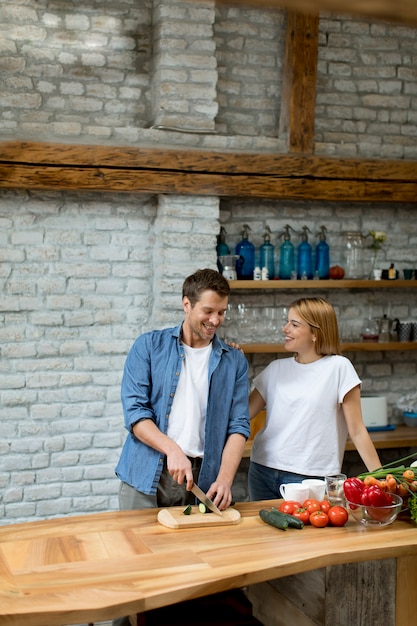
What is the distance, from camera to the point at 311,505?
313 cm

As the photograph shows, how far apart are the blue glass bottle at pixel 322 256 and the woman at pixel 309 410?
1948mm

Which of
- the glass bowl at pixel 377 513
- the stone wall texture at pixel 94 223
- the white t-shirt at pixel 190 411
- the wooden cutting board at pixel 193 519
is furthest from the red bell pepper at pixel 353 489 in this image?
the stone wall texture at pixel 94 223


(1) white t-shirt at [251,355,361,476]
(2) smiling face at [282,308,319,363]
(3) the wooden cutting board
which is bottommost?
(3) the wooden cutting board

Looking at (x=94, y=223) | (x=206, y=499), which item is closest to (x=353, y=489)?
(x=206, y=499)

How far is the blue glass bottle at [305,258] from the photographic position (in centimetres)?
568

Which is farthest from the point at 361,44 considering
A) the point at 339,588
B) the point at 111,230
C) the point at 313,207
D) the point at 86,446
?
the point at 339,588

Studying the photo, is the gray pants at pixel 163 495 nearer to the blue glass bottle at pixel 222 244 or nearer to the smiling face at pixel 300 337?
the smiling face at pixel 300 337

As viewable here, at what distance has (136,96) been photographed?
5445mm

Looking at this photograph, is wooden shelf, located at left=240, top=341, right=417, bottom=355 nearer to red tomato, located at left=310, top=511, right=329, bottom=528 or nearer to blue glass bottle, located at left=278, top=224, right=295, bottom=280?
blue glass bottle, located at left=278, top=224, right=295, bottom=280

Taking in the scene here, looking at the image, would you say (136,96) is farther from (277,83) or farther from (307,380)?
(307,380)

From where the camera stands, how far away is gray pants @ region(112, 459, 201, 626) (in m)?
3.46

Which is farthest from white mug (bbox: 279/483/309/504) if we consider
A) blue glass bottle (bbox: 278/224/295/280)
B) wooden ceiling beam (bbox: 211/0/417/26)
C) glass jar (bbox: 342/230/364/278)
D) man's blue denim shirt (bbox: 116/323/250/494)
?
glass jar (bbox: 342/230/364/278)

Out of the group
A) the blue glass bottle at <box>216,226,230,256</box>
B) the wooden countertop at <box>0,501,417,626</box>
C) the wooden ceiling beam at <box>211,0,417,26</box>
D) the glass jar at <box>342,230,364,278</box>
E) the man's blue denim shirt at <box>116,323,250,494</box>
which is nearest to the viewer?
the wooden ceiling beam at <box>211,0,417,26</box>

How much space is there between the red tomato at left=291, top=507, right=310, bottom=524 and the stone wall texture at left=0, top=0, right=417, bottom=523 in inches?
94.2
